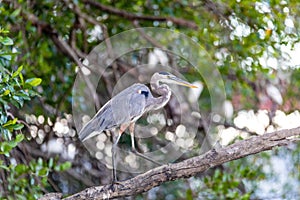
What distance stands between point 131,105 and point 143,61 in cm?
105

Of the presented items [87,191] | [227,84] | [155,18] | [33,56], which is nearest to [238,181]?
[227,84]

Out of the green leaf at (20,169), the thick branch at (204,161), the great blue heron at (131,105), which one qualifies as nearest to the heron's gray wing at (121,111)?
the great blue heron at (131,105)

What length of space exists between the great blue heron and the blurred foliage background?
768 millimetres

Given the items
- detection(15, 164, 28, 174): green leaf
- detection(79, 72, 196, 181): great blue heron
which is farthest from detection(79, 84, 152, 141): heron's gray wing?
detection(15, 164, 28, 174): green leaf

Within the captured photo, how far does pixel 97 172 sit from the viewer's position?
10.1 feet

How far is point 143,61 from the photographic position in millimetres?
2691

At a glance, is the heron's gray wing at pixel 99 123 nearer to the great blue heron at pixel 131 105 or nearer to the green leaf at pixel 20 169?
the great blue heron at pixel 131 105

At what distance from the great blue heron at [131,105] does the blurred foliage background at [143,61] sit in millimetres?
768

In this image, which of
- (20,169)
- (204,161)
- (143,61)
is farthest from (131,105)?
(143,61)

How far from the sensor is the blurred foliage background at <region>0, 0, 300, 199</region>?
2846mm

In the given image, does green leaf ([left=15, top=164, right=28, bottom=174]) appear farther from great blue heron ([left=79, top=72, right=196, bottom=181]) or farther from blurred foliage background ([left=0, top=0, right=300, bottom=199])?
great blue heron ([left=79, top=72, right=196, bottom=181])

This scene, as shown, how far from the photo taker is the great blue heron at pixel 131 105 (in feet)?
5.42

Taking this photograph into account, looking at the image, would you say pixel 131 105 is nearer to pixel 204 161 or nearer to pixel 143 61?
pixel 204 161

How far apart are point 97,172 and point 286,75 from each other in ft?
3.73
